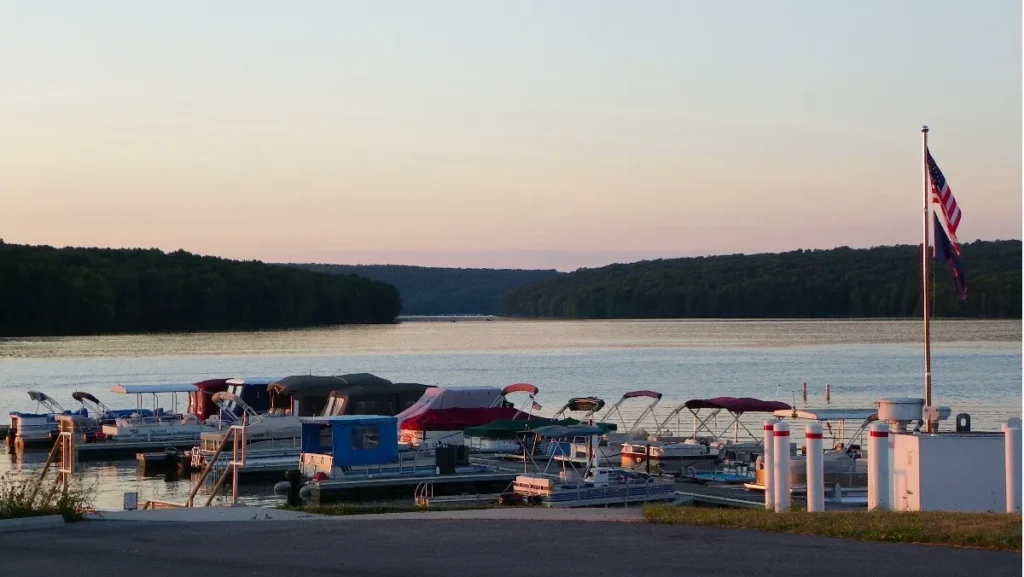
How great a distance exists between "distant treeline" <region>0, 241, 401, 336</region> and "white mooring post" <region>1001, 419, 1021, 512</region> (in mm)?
139793

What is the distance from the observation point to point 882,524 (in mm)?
14570

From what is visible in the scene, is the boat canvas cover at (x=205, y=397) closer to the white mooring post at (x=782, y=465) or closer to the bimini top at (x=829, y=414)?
the bimini top at (x=829, y=414)

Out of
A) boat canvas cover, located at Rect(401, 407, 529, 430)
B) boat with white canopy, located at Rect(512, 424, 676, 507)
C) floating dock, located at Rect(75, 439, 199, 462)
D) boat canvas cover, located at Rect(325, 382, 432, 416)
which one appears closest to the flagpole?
boat with white canopy, located at Rect(512, 424, 676, 507)

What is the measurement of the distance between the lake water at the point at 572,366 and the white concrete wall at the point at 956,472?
18882 millimetres

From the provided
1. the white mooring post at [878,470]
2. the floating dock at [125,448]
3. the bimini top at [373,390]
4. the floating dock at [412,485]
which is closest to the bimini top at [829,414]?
the floating dock at [412,485]

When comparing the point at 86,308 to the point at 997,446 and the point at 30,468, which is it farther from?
the point at 997,446

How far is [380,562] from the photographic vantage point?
42.8ft

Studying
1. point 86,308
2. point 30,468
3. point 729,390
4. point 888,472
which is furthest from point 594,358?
point 888,472

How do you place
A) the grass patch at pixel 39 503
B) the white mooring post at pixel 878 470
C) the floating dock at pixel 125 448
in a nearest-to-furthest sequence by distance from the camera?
the grass patch at pixel 39 503
the white mooring post at pixel 878 470
the floating dock at pixel 125 448

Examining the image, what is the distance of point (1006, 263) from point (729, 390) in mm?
97802

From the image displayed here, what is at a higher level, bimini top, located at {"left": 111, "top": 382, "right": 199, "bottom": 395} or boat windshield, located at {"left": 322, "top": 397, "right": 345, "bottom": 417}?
bimini top, located at {"left": 111, "top": 382, "right": 199, "bottom": 395}

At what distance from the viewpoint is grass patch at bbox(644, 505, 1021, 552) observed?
1339 centimetres

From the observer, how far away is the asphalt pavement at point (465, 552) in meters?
12.4

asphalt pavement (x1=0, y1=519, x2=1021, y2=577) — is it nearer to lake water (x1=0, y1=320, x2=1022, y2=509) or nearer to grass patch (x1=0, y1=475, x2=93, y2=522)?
grass patch (x1=0, y1=475, x2=93, y2=522)
